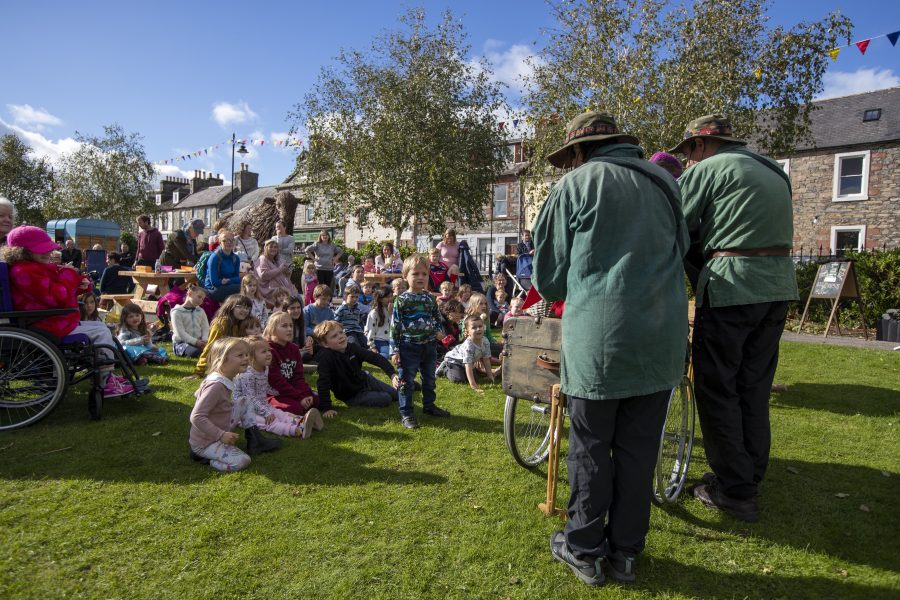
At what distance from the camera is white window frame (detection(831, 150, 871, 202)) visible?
24.6 metres

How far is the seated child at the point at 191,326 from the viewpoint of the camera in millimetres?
7859

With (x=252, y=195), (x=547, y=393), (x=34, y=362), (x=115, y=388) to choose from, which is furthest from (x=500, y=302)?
(x=252, y=195)

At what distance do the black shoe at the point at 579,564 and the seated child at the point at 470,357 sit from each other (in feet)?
12.5

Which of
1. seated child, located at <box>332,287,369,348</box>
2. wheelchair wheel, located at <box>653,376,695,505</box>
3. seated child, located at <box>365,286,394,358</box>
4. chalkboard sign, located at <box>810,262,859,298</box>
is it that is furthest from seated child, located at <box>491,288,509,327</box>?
wheelchair wheel, located at <box>653,376,695,505</box>

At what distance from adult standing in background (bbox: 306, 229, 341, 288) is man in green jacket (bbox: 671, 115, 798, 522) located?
996cm

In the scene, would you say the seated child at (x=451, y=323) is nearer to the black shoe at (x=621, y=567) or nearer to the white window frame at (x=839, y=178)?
the black shoe at (x=621, y=567)

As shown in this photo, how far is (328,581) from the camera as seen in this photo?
2.62 metres

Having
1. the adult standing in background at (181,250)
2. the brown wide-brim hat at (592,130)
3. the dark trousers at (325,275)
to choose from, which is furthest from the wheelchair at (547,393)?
the adult standing in background at (181,250)

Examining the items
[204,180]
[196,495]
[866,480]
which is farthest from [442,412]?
[204,180]

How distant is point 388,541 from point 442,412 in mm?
2429

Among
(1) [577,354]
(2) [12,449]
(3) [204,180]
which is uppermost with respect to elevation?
(3) [204,180]

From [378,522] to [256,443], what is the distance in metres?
1.54

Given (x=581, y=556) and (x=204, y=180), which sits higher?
(x=204, y=180)

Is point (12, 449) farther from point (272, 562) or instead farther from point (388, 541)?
point (388, 541)
